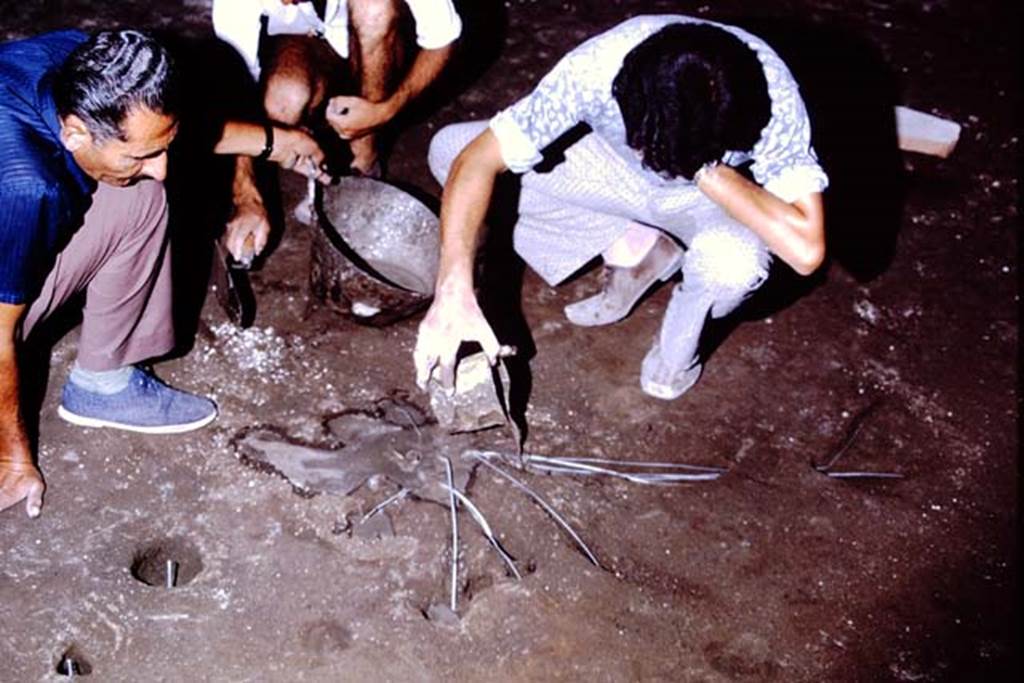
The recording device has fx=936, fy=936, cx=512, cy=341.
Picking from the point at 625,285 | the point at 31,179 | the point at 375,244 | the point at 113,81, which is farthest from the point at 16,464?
the point at 625,285

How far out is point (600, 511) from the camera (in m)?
3.21

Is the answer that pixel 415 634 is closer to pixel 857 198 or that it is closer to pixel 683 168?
pixel 683 168

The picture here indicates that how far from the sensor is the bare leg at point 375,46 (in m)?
3.64

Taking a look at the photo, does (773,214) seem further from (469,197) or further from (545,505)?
(545,505)

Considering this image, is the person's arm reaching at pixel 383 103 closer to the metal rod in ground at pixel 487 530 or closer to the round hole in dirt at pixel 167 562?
the metal rod in ground at pixel 487 530

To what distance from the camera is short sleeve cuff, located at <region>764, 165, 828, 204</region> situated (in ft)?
9.85

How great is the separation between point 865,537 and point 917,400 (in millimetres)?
783

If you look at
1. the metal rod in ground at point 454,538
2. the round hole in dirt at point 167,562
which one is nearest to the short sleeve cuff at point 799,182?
the metal rod in ground at point 454,538

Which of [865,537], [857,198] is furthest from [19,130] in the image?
[857,198]

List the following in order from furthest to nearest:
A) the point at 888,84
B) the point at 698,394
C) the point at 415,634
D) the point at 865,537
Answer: the point at 888,84, the point at 698,394, the point at 865,537, the point at 415,634

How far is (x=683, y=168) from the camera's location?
2777 mm

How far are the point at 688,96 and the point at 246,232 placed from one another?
5.70 feet

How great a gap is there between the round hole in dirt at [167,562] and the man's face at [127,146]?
1141 millimetres

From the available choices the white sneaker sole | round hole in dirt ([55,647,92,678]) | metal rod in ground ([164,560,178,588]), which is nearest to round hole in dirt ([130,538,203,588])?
metal rod in ground ([164,560,178,588])
